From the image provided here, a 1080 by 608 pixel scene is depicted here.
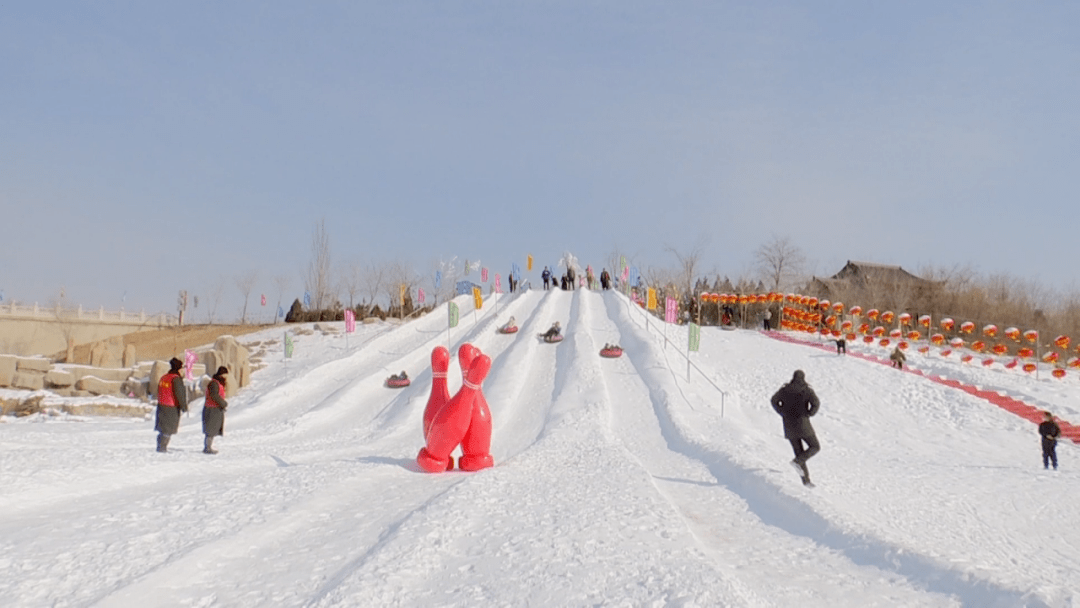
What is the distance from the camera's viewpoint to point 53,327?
47.5 m

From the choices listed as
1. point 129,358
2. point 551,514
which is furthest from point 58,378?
point 551,514

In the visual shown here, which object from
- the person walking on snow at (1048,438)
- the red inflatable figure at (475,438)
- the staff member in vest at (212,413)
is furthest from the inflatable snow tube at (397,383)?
the person walking on snow at (1048,438)

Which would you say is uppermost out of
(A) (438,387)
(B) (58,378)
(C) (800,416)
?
(A) (438,387)

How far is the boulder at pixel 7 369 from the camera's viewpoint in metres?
24.2

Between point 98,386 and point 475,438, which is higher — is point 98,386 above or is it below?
below

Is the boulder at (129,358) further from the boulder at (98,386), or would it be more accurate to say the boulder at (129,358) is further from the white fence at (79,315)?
the white fence at (79,315)

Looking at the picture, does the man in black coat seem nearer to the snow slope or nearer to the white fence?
the snow slope

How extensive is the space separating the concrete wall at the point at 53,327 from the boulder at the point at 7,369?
22.1 meters

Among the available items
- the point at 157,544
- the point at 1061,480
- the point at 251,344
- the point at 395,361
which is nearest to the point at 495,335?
the point at 395,361

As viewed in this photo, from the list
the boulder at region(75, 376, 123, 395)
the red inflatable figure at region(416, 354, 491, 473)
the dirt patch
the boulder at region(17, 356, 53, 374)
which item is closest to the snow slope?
the red inflatable figure at region(416, 354, 491, 473)

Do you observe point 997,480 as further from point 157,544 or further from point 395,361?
point 395,361

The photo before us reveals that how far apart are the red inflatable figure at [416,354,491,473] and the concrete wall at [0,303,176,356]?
41628 millimetres

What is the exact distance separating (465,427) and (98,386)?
18620 mm

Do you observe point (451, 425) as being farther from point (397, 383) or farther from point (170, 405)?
point (397, 383)
